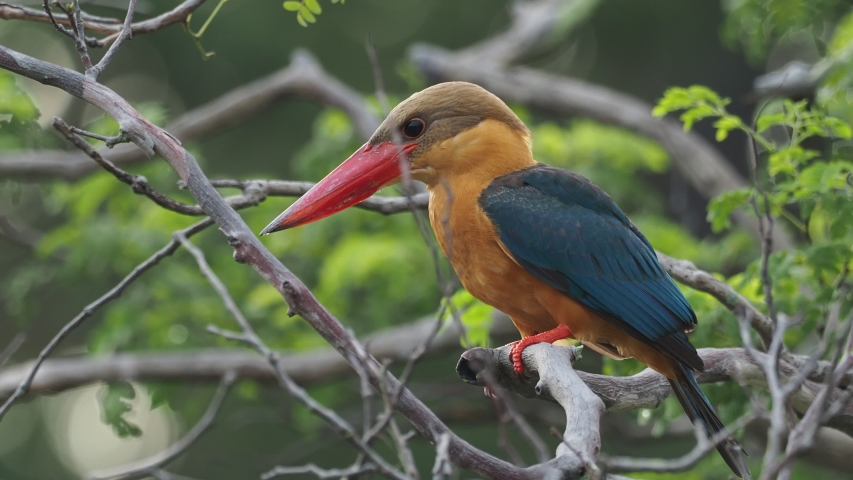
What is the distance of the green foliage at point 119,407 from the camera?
3.96 meters

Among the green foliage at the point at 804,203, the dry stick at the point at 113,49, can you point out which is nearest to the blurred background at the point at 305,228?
the green foliage at the point at 804,203

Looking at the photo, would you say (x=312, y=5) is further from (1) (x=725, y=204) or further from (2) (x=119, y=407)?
(2) (x=119, y=407)

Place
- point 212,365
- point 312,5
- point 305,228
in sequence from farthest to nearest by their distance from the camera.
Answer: point 305,228, point 212,365, point 312,5

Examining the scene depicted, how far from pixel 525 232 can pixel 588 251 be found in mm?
293

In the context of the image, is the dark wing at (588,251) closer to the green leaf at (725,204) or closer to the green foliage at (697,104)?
the green leaf at (725,204)

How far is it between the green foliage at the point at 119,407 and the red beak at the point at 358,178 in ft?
5.34

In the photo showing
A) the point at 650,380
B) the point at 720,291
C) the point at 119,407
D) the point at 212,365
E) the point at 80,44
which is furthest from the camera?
the point at 212,365

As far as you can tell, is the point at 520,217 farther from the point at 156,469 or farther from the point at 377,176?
the point at 156,469

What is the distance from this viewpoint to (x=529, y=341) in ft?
9.08

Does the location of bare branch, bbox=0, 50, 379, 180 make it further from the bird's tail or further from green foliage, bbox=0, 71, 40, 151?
the bird's tail

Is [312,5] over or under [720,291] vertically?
over

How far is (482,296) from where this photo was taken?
3.00 m

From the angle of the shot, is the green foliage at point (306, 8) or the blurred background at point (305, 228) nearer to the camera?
the green foliage at point (306, 8)

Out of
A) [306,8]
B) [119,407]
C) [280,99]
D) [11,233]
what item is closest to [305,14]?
[306,8]
